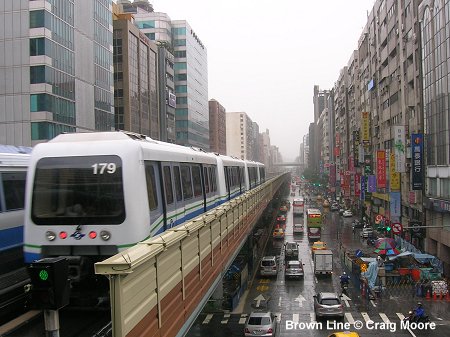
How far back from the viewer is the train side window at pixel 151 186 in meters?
9.47

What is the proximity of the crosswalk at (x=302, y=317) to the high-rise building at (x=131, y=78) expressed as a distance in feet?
149

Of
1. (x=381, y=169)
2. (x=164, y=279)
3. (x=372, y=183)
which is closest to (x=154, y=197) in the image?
(x=164, y=279)

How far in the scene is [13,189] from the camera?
11.8m

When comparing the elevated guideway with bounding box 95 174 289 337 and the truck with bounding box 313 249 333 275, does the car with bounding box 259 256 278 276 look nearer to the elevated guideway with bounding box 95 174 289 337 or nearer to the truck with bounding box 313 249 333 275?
the truck with bounding box 313 249 333 275

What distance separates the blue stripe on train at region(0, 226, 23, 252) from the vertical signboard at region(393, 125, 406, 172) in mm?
34973

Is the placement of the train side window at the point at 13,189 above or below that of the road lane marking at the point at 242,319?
above

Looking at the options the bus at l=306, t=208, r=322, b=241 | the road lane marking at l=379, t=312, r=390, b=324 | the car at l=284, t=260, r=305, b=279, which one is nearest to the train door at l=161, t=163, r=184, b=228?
the road lane marking at l=379, t=312, r=390, b=324

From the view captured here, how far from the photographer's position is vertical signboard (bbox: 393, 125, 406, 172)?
1586 inches

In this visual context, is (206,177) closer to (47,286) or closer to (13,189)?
(13,189)

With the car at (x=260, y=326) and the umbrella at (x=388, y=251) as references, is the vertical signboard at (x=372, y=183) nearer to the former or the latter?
the umbrella at (x=388, y=251)

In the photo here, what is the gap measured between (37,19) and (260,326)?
36.6m

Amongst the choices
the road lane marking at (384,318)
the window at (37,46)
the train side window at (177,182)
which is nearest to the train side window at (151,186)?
the train side window at (177,182)

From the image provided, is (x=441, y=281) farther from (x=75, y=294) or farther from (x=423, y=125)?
(x=75, y=294)

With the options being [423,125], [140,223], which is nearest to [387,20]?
[423,125]
